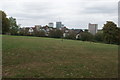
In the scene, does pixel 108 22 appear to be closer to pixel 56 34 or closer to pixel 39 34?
pixel 56 34

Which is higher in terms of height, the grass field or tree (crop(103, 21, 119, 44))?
tree (crop(103, 21, 119, 44))

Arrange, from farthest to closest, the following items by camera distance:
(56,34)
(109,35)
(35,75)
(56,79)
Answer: (56,34)
(109,35)
(35,75)
(56,79)

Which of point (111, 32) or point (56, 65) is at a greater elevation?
point (111, 32)

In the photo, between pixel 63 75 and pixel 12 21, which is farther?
pixel 12 21

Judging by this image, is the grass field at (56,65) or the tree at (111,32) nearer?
the grass field at (56,65)

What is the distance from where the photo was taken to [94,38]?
5112 cm

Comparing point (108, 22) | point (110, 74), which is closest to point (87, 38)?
point (108, 22)

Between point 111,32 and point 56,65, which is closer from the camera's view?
point 56,65

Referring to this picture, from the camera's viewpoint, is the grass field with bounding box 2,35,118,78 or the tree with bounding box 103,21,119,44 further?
the tree with bounding box 103,21,119,44

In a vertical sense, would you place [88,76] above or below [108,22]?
below

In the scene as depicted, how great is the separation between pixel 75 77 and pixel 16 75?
80.1 inches

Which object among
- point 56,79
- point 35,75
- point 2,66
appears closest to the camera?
point 56,79

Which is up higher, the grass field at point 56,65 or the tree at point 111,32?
the tree at point 111,32

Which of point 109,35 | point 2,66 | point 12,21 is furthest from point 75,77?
point 12,21
